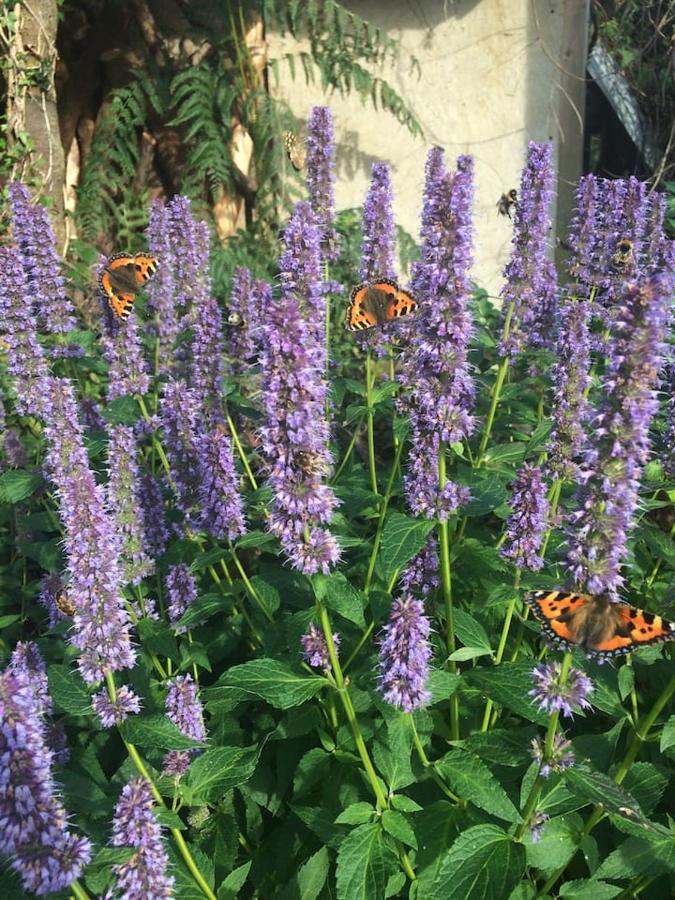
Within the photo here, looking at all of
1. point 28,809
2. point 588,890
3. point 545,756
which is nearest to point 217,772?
point 28,809

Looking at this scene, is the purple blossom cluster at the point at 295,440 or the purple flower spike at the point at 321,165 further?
the purple flower spike at the point at 321,165

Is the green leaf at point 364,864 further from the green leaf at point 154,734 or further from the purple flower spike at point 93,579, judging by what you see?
the purple flower spike at point 93,579

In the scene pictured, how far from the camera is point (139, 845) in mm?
2027

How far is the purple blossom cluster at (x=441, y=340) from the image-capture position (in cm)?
277

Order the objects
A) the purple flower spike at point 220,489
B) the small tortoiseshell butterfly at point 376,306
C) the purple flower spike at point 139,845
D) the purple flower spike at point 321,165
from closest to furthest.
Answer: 1. the purple flower spike at point 139,845
2. the purple flower spike at point 220,489
3. the small tortoiseshell butterfly at point 376,306
4. the purple flower spike at point 321,165

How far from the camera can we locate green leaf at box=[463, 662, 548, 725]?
2740mm

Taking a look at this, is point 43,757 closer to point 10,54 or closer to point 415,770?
A: point 415,770

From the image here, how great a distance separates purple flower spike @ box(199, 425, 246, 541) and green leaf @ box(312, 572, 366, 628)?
0.71m

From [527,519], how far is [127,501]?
5.97 feet

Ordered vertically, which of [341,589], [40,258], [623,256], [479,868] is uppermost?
[40,258]

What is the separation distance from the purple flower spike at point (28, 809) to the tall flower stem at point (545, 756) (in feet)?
4.72

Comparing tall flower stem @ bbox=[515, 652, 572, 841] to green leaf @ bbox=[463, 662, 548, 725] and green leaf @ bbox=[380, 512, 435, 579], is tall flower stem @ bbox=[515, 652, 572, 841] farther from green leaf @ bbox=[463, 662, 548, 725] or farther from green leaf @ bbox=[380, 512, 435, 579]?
green leaf @ bbox=[380, 512, 435, 579]

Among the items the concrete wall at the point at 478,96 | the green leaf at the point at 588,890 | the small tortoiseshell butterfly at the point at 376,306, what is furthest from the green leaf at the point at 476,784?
the concrete wall at the point at 478,96

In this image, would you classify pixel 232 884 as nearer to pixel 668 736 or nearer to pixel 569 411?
pixel 668 736
